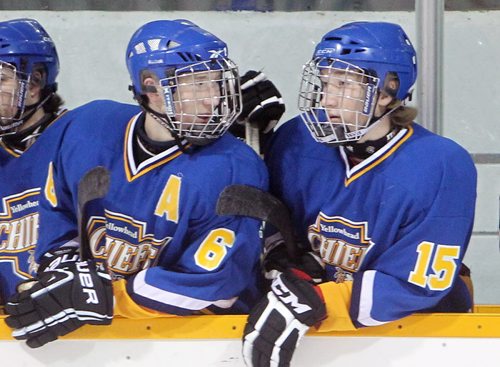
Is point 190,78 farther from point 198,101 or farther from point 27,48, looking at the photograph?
point 27,48

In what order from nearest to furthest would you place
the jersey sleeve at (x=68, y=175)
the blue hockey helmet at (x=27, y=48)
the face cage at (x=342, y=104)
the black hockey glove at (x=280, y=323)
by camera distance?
1. the black hockey glove at (x=280, y=323)
2. the face cage at (x=342, y=104)
3. the jersey sleeve at (x=68, y=175)
4. the blue hockey helmet at (x=27, y=48)

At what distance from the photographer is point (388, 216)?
203 centimetres

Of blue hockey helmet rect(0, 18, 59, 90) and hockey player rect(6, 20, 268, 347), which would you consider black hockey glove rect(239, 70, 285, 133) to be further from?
blue hockey helmet rect(0, 18, 59, 90)

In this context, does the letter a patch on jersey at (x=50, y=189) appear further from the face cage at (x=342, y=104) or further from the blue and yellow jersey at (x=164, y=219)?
the face cage at (x=342, y=104)

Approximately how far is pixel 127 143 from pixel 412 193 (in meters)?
0.62

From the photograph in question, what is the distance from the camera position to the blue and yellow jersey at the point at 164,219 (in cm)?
200

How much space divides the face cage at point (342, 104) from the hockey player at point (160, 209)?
16 cm

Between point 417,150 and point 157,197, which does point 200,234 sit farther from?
point 417,150

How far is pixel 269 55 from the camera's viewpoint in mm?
3461

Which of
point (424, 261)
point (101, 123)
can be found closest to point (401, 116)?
point (424, 261)

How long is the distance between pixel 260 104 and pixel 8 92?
581mm

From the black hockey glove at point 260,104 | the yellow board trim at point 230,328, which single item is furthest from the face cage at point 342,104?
the yellow board trim at point 230,328

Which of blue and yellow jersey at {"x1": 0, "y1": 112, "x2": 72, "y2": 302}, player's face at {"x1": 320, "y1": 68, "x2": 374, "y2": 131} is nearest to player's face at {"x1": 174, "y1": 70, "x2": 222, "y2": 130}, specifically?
player's face at {"x1": 320, "y1": 68, "x2": 374, "y2": 131}

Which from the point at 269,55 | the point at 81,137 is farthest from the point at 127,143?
the point at 269,55
